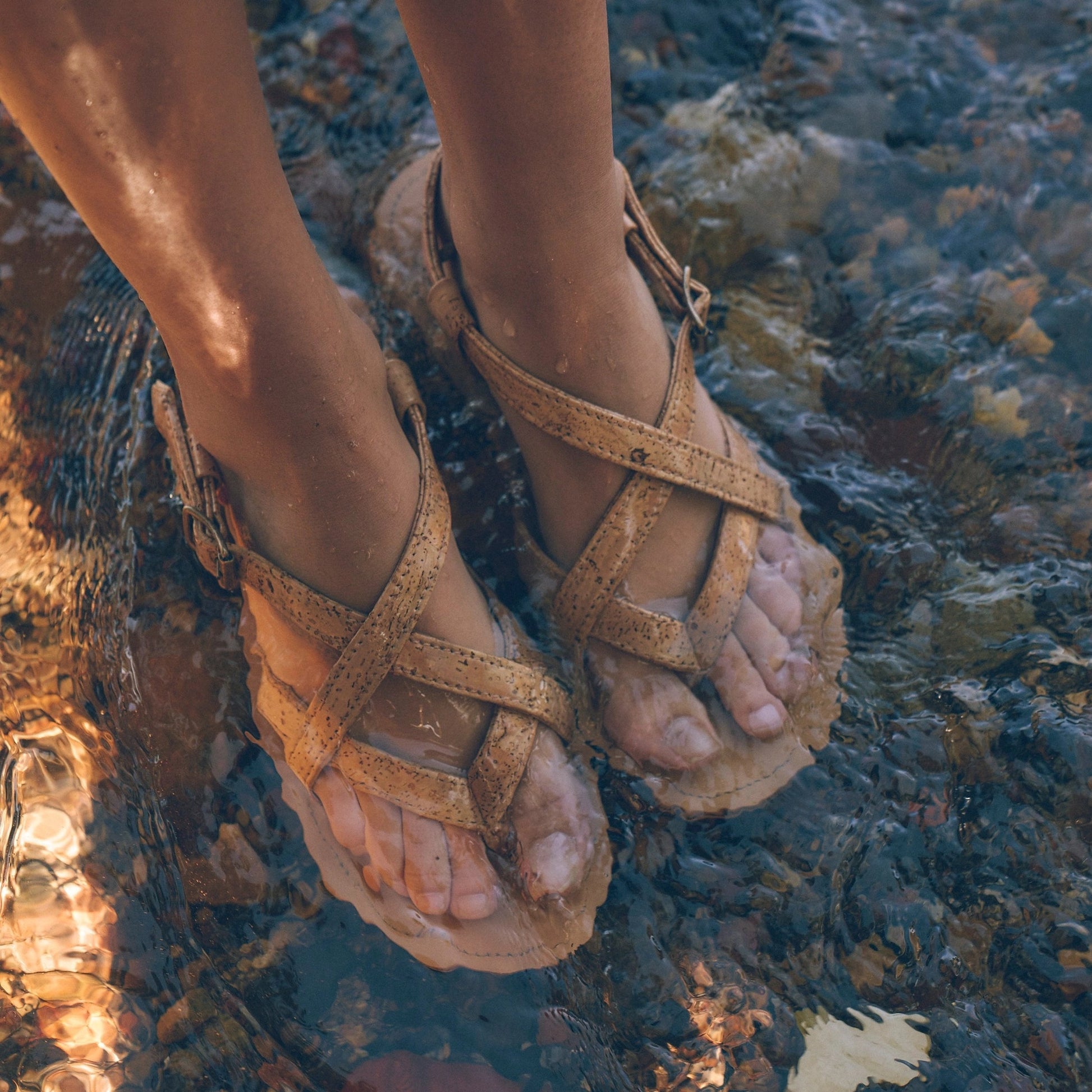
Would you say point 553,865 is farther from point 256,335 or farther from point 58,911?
point 256,335

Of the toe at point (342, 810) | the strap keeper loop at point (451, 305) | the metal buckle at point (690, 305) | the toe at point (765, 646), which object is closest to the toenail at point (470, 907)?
the toe at point (342, 810)

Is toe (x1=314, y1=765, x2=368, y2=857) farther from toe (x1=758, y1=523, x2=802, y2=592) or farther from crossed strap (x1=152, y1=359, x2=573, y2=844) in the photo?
toe (x1=758, y1=523, x2=802, y2=592)

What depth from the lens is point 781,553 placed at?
5.14 feet

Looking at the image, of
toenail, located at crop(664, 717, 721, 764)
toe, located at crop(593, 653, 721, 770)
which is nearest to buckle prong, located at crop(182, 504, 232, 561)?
toe, located at crop(593, 653, 721, 770)

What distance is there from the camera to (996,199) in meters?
2.09

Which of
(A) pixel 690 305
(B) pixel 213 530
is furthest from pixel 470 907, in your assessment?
(A) pixel 690 305

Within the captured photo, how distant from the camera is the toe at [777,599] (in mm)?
1513

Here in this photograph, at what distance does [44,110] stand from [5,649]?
0.97 m

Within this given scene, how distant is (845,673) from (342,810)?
0.85m

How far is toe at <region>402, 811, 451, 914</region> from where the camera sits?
4.34 ft

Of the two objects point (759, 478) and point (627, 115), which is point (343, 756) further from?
point (627, 115)

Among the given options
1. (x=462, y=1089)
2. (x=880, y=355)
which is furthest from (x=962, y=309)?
(x=462, y=1089)

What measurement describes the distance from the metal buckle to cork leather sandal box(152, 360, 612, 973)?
495 mm

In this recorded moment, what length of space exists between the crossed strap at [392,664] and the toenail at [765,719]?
321 millimetres
